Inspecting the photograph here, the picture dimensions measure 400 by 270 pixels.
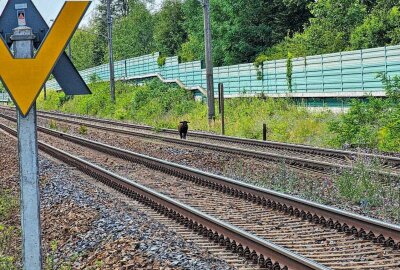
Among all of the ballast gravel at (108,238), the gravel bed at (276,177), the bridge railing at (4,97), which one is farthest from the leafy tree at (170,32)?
the ballast gravel at (108,238)

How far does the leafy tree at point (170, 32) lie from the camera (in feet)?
225

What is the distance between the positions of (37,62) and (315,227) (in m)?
5.80

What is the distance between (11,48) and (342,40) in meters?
33.3

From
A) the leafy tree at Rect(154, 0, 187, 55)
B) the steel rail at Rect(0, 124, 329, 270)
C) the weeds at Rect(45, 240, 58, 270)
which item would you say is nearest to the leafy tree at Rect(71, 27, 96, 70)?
the leafy tree at Rect(154, 0, 187, 55)

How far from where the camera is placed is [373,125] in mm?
19641

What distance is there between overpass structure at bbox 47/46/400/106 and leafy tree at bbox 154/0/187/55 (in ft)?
79.0

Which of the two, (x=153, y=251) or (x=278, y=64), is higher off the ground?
(x=278, y=64)

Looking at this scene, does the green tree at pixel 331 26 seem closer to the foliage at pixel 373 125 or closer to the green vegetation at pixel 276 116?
the green vegetation at pixel 276 116

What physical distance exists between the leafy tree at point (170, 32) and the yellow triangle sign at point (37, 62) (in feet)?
211

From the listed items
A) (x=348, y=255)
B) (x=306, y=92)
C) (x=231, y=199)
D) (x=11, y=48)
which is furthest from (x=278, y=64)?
(x=11, y=48)

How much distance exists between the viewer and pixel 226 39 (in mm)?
49719

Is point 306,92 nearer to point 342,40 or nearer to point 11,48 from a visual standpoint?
point 342,40

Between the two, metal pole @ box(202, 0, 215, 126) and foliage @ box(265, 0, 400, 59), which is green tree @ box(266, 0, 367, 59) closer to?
foliage @ box(265, 0, 400, 59)

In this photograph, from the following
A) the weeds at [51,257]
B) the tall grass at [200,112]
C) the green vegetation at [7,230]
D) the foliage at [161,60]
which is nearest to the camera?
the weeds at [51,257]
